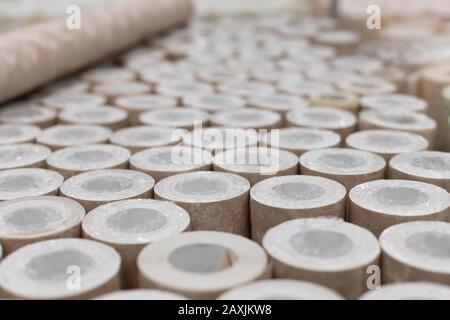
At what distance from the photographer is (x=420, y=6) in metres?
4.90

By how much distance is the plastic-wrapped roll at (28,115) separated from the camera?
7.61 feet

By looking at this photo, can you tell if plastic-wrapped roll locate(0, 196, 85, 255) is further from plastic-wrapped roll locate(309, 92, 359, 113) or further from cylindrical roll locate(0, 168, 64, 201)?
plastic-wrapped roll locate(309, 92, 359, 113)

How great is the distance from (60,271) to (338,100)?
1.72 m

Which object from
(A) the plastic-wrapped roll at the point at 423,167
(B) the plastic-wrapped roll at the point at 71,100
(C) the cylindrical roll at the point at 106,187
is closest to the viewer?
(C) the cylindrical roll at the point at 106,187

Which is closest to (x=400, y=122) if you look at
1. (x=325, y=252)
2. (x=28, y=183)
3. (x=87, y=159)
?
(x=325, y=252)

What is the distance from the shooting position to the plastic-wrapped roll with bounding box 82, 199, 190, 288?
1.30 meters

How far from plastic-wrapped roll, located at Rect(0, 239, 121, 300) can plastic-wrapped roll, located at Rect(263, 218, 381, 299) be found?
0.38 m

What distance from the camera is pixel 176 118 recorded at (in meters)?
2.32

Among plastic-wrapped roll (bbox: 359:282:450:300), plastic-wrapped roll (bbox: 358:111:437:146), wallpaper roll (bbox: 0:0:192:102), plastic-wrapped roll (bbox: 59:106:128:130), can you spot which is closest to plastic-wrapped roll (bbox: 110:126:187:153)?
plastic-wrapped roll (bbox: 59:106:128:130)

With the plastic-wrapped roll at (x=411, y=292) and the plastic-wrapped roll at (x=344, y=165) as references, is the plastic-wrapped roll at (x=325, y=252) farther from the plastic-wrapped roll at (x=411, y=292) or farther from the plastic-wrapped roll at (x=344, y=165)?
the plastic-wrapped roll at (x=344, y=165)

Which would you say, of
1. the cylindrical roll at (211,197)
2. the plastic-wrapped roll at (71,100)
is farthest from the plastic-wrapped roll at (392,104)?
the plastic-wrapped roll at (71,100)

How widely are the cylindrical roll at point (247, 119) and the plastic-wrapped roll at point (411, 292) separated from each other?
119 centimetres

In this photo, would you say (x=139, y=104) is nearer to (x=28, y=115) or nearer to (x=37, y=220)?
(x=28, y=115)

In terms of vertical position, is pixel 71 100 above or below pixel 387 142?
above
